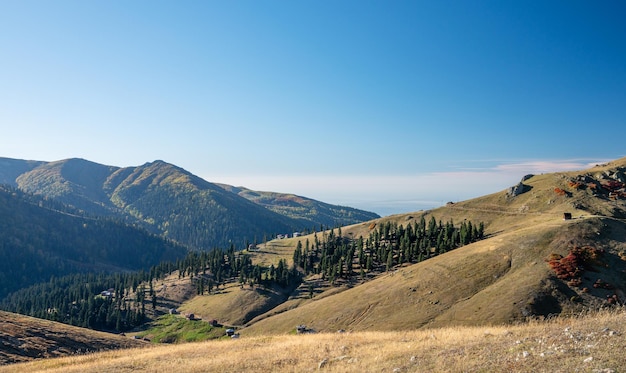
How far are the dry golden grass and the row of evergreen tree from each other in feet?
370

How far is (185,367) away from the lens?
27703mm

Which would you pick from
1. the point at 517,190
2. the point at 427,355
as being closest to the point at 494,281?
the point at 427,355

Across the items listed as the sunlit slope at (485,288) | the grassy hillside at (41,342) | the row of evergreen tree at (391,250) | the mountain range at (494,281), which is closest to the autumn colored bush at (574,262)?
the mountain range at (494,281)

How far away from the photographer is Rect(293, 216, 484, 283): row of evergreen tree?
139 meters

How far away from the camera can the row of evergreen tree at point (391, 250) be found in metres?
139

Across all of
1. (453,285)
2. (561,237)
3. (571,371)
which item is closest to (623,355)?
(571,371)

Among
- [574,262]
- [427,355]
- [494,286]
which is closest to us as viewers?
[427,355]

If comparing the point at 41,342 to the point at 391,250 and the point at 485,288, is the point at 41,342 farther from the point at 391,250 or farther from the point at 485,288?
the point at 391,250

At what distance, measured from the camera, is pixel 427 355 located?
22.5 m

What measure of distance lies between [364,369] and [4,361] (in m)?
42.4

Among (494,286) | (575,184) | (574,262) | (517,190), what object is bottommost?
(494,286)

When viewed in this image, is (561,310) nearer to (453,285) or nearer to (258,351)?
(453,285)

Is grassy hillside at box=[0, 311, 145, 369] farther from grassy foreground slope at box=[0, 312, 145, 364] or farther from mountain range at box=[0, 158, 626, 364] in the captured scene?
mountain range at box=[0, 158, 626, 364]

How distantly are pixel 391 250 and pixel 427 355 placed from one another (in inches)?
5072
